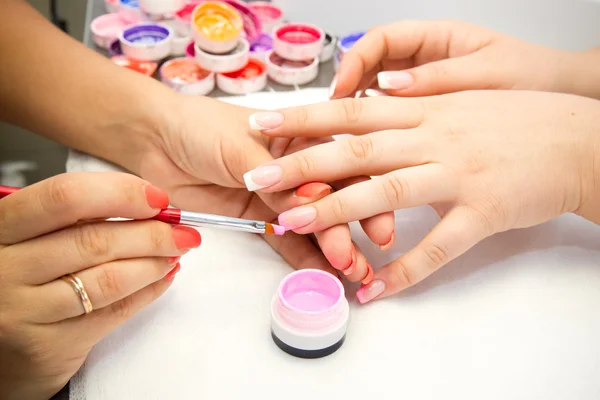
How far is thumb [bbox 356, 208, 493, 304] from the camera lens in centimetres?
73

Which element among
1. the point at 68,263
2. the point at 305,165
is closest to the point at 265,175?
the point at 305,165

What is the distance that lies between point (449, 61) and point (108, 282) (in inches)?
26.5

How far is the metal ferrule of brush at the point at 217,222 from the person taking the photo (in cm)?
61

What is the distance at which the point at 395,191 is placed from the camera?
2.42 feet

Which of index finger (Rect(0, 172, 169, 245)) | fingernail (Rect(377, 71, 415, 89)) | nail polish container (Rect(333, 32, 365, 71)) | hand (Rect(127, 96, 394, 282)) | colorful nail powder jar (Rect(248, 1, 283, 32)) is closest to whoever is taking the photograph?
index finger (Rect(0, 172, 169, 245))

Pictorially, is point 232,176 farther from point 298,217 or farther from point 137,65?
point 137,65

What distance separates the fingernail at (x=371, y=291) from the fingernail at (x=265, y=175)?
0.61 ft

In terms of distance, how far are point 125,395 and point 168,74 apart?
0.80 meters

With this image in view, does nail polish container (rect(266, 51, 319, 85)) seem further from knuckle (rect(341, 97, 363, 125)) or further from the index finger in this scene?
the index finger

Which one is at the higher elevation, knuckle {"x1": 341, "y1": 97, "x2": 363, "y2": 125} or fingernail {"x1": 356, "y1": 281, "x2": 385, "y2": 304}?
knuckle {"x1": 341, "y1": 97, "x2": 363, "y2": 125}

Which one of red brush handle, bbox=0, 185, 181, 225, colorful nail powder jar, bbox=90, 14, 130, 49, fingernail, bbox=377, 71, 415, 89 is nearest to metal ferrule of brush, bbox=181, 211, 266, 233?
red brush handle, bbox=0, 185, 181, 225

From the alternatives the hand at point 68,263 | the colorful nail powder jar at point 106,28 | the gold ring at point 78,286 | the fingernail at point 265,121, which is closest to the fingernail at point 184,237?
the hand at point 68,263

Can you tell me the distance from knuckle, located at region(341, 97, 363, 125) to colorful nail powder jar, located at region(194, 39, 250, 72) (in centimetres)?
48

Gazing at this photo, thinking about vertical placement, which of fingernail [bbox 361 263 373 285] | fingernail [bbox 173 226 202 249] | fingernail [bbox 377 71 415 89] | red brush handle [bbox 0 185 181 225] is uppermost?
fingernail [bbox 377 71 415 89]
